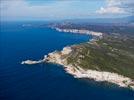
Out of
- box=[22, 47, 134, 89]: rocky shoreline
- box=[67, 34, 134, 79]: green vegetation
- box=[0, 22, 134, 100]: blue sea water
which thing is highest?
box=[67, 34, 134, 79]: green vegetation

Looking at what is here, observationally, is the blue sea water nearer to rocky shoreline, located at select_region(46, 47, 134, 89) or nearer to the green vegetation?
rocky shoreline, located at select_region(46, 47, 134, 89)

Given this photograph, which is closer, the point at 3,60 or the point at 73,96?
the point at 73,96

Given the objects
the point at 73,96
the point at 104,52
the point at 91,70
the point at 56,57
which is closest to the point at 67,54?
the point at 56,57

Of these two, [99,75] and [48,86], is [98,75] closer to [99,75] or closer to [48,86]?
[99,75]

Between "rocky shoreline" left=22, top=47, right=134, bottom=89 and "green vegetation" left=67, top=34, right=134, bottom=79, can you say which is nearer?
"rocky shoreline" left=22, top=47, right=134, bottom=89

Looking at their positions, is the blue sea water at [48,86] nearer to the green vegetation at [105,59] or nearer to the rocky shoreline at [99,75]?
the rocky shoreline at [99,75]

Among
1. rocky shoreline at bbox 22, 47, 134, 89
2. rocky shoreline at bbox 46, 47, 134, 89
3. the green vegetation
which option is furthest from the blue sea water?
the green vegetation

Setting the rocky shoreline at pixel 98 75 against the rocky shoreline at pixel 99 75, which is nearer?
the rocky shoreline at pixel 98 75

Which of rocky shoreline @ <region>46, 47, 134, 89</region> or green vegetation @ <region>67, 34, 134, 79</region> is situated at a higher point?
green vegetation @ <region>67, 34, 134, 79</region>

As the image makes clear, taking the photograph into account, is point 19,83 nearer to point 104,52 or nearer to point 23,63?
point 23,63

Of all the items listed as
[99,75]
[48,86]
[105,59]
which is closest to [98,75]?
[99,75]

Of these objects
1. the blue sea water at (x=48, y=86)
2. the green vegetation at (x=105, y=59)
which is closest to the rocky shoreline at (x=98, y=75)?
the green vegetation at (x=105, y=59)
